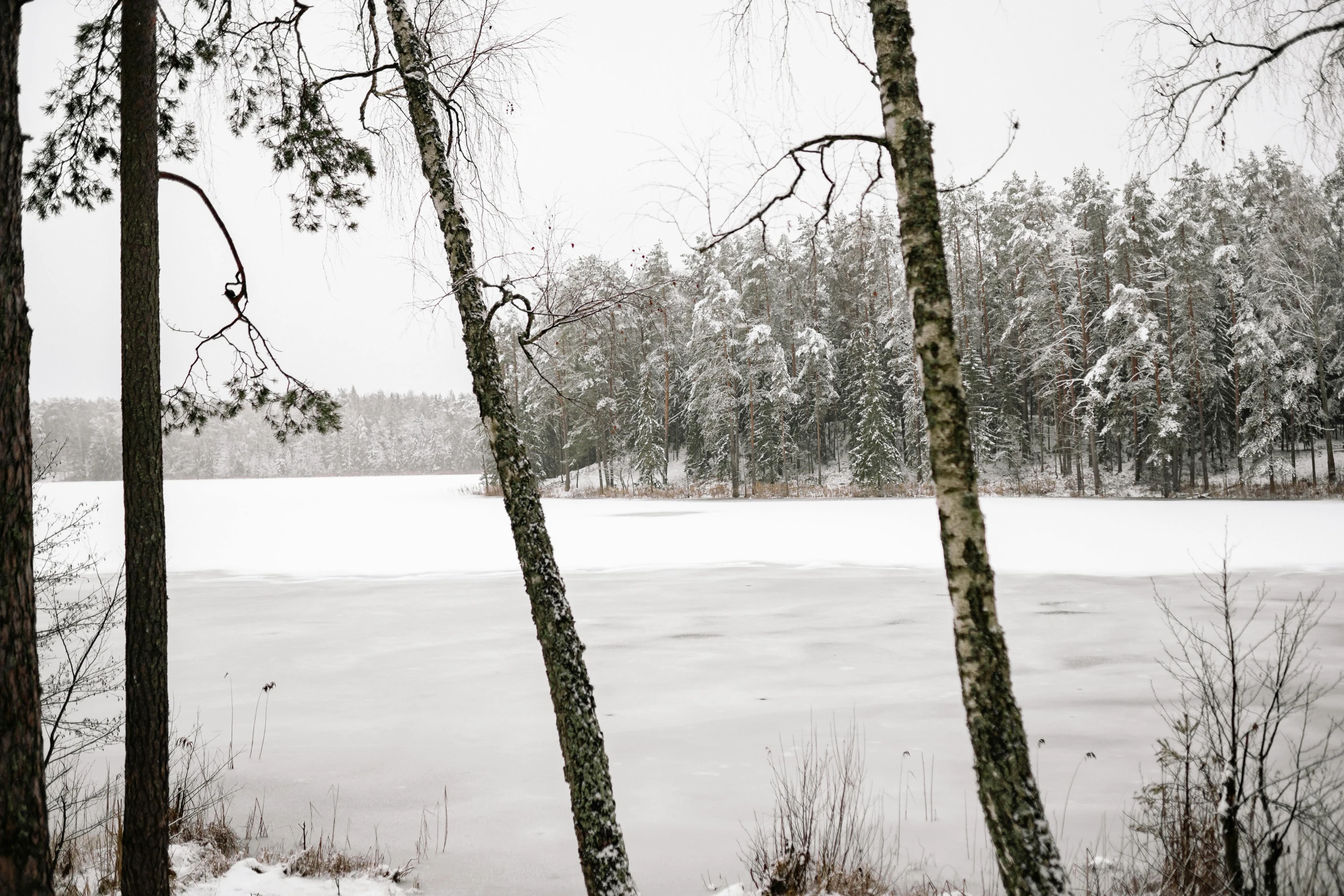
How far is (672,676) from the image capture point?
33.4 ft

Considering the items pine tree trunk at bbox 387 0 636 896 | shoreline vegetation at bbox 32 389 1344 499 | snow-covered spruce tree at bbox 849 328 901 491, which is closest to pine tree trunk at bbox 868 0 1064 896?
pine tree trunk at bbox 387 0 636 896

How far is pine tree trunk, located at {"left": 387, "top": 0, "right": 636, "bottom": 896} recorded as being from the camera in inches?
158

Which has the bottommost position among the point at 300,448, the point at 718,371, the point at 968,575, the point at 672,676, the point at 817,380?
the point at 672,676

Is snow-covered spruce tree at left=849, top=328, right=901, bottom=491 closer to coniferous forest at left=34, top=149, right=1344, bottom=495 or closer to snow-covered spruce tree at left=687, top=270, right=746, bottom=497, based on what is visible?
coniferous forest at left=34, top=149, right=1344, bottom=495

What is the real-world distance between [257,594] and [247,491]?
5775 cm

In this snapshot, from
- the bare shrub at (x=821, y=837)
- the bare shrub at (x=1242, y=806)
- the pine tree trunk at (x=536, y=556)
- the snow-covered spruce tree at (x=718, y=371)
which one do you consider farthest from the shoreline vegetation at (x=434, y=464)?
the bare shrub at (x=1242, y=806)

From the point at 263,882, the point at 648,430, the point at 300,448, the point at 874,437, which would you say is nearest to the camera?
the point at 263,882

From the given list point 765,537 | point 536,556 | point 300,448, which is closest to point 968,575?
point 536,556

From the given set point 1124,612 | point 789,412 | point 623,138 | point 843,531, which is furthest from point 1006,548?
point 789,412

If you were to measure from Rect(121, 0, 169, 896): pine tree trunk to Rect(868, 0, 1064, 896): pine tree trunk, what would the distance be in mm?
3723

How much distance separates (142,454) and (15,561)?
2.17 m

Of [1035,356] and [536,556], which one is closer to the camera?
[536,556]

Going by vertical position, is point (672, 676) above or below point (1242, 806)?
below

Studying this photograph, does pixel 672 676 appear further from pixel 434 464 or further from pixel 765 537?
pixel 434 464
